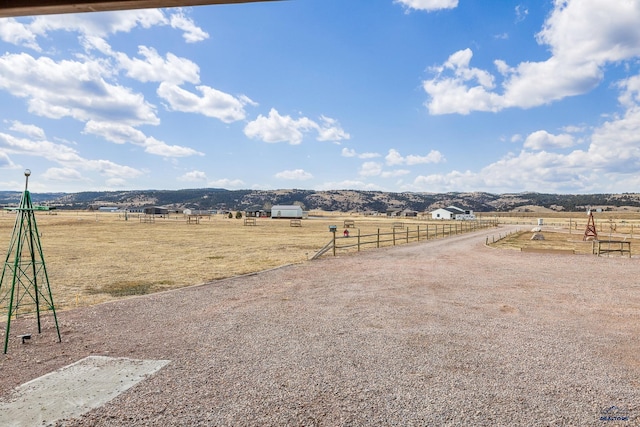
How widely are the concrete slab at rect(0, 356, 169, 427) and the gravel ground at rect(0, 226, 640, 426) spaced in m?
0.23

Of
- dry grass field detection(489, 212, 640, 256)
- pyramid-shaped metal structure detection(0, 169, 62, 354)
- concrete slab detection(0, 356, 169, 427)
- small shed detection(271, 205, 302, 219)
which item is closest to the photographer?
concrete slab detection(0, 356, 169, 427)

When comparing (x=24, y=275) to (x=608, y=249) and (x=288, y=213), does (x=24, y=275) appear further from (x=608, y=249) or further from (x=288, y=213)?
(x=288, y=213)

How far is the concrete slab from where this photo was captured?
4.45 m

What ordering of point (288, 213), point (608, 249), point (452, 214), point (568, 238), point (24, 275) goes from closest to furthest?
point (24, 275) < point (608, 249) < point (568, 238) < point (288, 213) < point (452, 214)

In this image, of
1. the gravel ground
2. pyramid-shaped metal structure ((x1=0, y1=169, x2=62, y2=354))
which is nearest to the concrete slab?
the gravel ground

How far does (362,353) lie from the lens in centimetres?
639

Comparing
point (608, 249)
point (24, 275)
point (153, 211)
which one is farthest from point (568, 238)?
point (153, 211)

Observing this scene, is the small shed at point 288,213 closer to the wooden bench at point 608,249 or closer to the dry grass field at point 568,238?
the dry grass field at point 568,238

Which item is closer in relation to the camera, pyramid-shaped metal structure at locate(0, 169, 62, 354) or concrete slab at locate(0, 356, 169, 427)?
concrete slab at locate(0, 356, 169, 427)

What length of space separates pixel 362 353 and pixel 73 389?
4.32 m

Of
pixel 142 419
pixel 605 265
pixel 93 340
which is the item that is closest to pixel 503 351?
pixel 142 419

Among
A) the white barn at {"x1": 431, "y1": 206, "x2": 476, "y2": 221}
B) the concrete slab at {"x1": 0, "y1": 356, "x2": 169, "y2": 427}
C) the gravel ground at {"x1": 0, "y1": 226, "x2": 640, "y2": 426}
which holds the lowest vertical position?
the white barn at {"x1": 431, "y1": 206, "x2": 476, "y2": 221}

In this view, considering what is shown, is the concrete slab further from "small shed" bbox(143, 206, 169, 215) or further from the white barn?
"small shed" bbox(143, 206, 169, 215)

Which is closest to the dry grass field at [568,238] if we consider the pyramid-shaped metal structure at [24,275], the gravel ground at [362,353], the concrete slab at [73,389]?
the gravel ground at [362,353]
